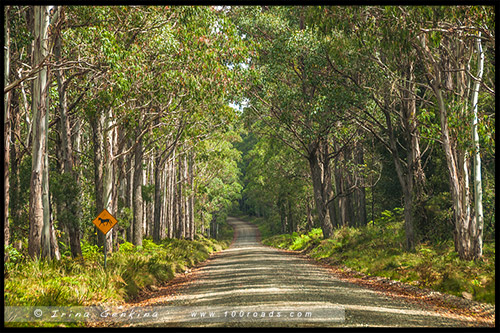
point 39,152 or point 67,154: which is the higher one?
point 67,154

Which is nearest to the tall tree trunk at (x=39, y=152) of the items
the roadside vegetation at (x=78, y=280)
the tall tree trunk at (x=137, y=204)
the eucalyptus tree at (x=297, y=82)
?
the roadside vegetation at (x=78, y=280)

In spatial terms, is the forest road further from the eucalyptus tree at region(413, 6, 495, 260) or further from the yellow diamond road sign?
the eucalyptus tree at region(413, 6, 495, 260)

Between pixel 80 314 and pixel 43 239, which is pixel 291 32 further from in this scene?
pixel 80 314

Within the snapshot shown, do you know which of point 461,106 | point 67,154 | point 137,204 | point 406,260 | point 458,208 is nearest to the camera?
point 461,106

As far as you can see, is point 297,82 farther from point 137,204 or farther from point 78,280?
point 78,280

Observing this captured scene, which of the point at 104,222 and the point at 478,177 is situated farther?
the point at 104,222

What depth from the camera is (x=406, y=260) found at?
48.8ft

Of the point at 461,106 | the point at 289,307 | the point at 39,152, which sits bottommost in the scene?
the point at 289,307

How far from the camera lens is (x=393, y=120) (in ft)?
65.4

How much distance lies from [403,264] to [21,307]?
35.5 ft

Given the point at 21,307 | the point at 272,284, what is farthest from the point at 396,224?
the point at 21,307

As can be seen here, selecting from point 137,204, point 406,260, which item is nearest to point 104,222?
point 137,204

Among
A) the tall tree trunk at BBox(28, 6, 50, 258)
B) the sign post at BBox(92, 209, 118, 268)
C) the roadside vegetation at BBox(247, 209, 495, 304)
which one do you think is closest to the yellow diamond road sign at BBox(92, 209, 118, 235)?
the sign post at BBox(92, 209, 118, 268)

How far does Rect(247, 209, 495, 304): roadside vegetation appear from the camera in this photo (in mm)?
10828
